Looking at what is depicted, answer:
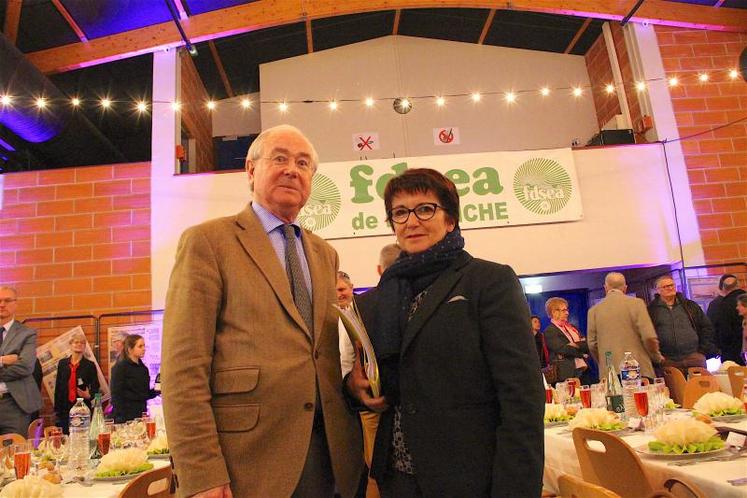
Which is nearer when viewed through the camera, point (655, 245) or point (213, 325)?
point (213, 325)

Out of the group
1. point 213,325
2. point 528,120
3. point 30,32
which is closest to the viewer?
point 213,325

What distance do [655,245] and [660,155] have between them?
118 cm

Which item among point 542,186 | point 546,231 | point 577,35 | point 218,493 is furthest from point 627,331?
point 577,35

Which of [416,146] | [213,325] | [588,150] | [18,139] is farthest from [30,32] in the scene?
[213,325]

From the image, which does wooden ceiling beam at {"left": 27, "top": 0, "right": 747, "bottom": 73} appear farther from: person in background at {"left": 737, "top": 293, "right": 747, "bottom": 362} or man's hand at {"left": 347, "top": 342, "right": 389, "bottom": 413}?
man's hand at {"left": 347, "top": 342, "right": 389, "bottom": 413}

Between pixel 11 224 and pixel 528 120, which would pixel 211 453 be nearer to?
pixel 11 224

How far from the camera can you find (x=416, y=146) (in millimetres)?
9266

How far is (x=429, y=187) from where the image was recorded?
1646 millimetres

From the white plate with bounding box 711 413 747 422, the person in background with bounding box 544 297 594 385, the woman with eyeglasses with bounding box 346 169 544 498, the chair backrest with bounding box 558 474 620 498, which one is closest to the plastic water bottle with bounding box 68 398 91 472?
the woman with eyeglasses with bounding box 346 169 544 498

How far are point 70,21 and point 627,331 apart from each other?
7.08 metres

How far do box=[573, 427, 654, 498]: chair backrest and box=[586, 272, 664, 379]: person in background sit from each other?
2.74 metres

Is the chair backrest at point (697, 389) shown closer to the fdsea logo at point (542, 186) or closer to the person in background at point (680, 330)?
the person in background at point (680, 330)

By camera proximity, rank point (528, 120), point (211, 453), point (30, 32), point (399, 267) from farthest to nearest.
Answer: point (528, 120) → point (30, 32) → point (399, 267) → point (211, 453)

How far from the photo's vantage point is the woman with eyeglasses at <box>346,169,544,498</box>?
138 cm
